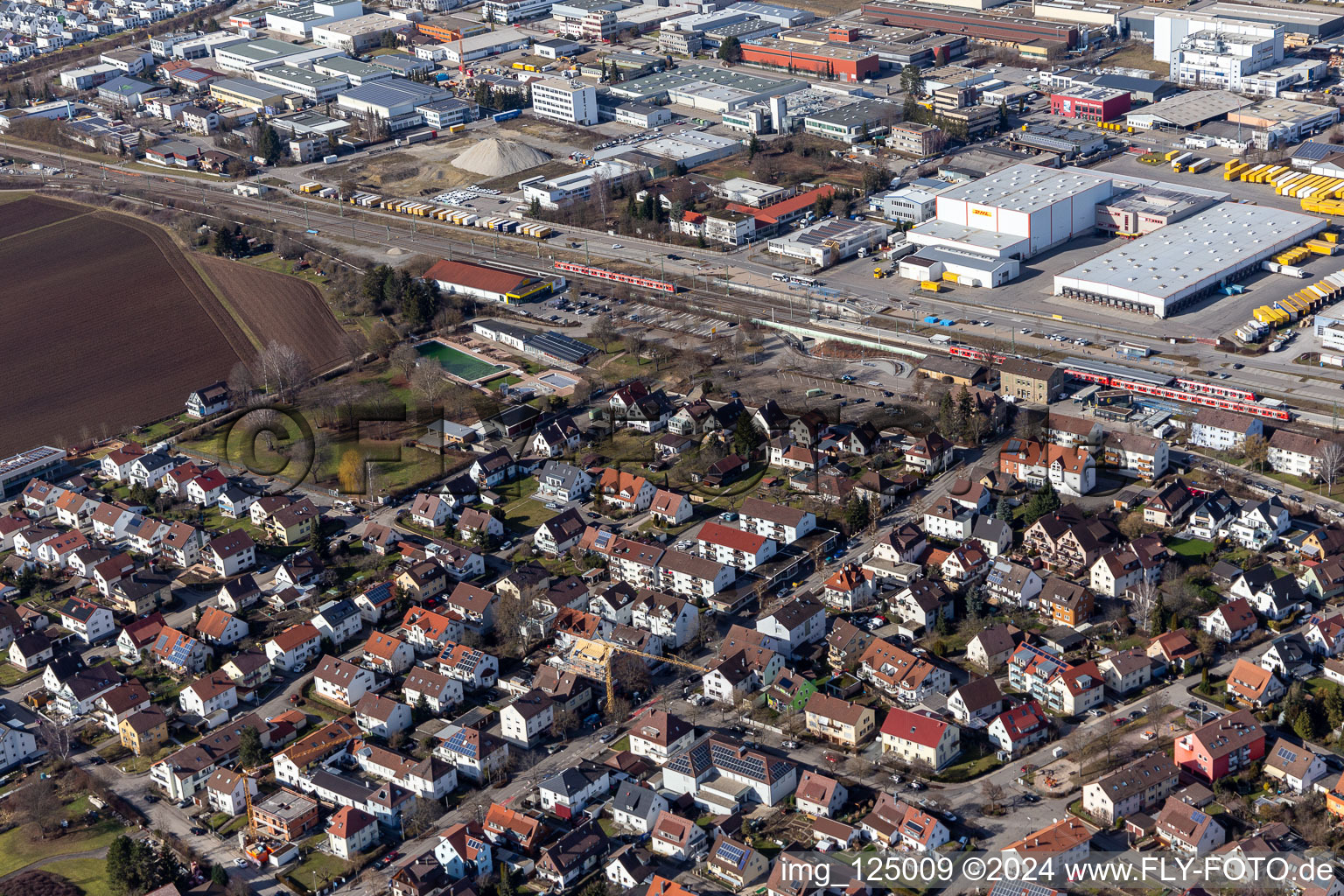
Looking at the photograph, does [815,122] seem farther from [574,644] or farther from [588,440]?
[574,644]

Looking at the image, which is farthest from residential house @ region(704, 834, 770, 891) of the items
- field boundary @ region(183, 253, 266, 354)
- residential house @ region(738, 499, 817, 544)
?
field boundary @ region(183, 253, 266, 354)

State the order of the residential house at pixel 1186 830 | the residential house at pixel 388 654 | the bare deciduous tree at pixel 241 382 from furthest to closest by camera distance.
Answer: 1. the bare deciduous tree at pixel 241 382
2. the residential house at pixel 388 654
3. the residential house at pixel 1186 830

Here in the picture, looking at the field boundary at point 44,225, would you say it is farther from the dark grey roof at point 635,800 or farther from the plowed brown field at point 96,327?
the dark grey roof at point 635,800

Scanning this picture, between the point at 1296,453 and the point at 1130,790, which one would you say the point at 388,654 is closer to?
the point at 1130,790

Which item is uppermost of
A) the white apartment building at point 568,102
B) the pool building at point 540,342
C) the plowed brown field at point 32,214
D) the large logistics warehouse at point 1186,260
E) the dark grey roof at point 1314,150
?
the white apartment building at point 568,102

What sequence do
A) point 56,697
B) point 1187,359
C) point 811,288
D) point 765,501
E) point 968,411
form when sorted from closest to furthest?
point 56,697 → point 765,501 → point 968,411 → point 1187,359 → point 811,288

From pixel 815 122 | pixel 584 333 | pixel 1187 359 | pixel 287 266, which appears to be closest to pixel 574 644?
pixel 584 333

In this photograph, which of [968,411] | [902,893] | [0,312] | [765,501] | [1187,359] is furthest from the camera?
[0,312]

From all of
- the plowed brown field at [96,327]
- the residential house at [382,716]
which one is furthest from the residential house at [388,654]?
the plowed brown field at [96,327]
